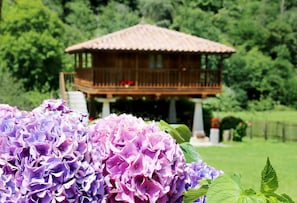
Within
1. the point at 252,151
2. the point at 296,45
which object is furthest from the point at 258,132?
the point at 296,45

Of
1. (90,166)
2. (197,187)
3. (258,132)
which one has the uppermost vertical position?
(90,166)

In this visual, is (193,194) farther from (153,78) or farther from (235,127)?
(235,127)

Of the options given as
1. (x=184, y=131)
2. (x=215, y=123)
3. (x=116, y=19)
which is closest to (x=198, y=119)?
(x=215, y=123)

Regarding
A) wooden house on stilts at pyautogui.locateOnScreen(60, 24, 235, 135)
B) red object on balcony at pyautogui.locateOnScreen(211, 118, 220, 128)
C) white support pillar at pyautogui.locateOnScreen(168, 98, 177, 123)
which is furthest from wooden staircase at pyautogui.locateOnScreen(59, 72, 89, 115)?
red object on balcony at pyautogui.locateOnScreen(211, 118, 220, 128)

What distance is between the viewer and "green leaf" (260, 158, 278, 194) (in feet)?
4.86

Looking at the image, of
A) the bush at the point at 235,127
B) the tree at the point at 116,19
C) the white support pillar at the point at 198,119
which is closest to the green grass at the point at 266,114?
the tree at the point at 116,19

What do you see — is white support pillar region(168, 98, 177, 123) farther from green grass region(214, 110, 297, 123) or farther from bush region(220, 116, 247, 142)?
green grass region(214, 110, 297, 123)

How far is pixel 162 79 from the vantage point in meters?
25.0

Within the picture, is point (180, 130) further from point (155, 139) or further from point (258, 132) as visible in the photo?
point (258, 132)

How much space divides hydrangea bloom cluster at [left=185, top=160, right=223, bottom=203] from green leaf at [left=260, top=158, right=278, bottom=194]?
0.24 metres

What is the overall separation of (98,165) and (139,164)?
0.12 m

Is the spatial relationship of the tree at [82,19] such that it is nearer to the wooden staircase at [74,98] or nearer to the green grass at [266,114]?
the green grass at [266,114]

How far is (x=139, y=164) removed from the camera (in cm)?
154

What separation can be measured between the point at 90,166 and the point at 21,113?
0.93 feet
